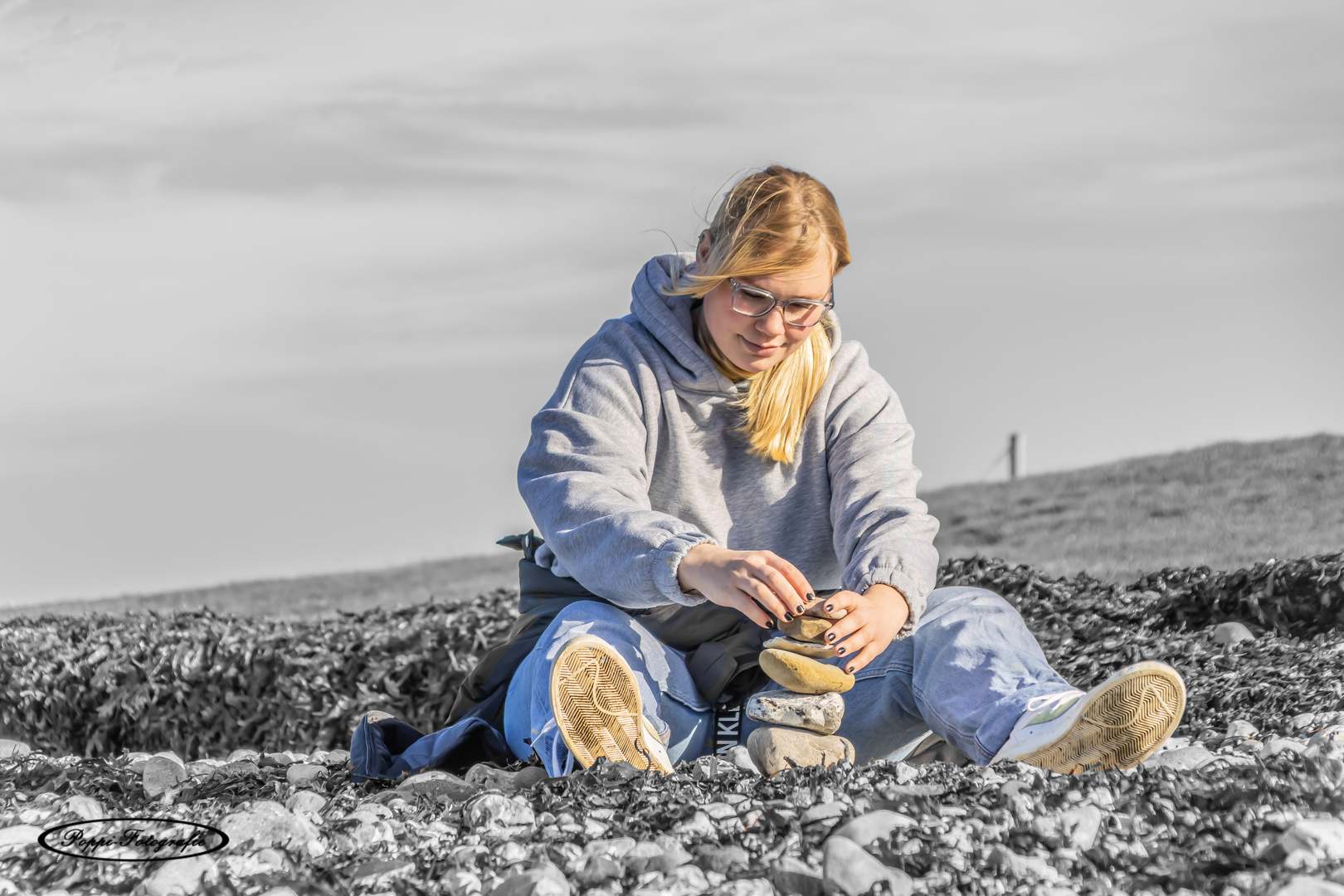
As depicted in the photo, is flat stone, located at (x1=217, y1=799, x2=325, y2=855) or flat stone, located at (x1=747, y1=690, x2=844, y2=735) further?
flat stone, located at (x1=747, y1=690, x2=844, y2=735)

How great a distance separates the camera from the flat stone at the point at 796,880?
2.20 meters

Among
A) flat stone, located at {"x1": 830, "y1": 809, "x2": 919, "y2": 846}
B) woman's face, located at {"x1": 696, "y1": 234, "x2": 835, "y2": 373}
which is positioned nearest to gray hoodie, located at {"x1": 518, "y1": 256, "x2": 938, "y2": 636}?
woman's face, located at {"x1": 696, "y1": 234, "x2": 835, "y2": 373}

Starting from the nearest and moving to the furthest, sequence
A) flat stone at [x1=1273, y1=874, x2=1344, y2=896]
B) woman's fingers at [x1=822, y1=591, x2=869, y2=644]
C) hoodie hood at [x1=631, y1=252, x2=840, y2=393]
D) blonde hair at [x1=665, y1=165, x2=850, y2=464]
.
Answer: flat stone at [x1=1273, y1=874, x2=1344, y2=896] → woman's fingers at [x1=822, y1=591, x2=869, y2=644] → blonde hair at [x1=665, y1=165, x2=850, y2=464] → hoodie hood at [x1=631, y1=252, x2=840, y2=393]

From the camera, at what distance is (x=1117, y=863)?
2318mm

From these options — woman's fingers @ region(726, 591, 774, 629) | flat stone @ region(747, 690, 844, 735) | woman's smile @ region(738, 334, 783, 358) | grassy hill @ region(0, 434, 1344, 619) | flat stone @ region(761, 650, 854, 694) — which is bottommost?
grassy hill @ region(0, 434, 1344, 619)

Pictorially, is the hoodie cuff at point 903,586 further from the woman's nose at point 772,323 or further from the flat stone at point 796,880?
the flat stone at point 796,880

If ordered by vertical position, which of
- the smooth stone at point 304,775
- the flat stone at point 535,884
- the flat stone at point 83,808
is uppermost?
the flat stone at point 535,884

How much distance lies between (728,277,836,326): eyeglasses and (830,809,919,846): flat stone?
5.05ft

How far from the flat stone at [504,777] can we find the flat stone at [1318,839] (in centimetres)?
169

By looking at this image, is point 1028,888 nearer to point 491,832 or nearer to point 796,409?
point 491,832

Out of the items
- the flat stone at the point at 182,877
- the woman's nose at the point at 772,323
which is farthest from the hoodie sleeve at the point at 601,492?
the flat stone at the point at 182,877

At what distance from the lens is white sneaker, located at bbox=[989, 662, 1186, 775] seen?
288 cm

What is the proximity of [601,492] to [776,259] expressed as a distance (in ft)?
2.67

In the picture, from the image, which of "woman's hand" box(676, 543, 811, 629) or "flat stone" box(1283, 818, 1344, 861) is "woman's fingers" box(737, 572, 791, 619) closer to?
"woman's hand" box(676, 543, 811, 629)
